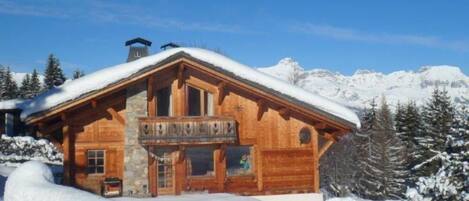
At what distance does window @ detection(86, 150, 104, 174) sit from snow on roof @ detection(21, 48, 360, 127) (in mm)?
2339

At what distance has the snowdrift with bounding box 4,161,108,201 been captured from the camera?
6304mm

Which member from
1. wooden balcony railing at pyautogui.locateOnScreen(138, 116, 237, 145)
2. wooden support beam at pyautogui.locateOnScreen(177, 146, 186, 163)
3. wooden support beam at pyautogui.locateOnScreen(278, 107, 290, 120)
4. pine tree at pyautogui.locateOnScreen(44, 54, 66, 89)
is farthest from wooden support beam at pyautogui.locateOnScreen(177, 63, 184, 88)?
pine tree at pyautogui.locateOnScreen(44, 54, 66, 89)

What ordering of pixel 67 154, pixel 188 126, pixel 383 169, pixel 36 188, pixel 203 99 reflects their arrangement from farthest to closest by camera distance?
pixel 383 169 < pixel 203 99 < pixel 188 126 < pixel 67 154 < pixel 36 188

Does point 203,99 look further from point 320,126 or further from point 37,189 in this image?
point 37,189

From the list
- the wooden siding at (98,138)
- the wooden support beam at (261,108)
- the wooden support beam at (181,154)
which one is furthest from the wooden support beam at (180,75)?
the wooden support beam at (261,108)

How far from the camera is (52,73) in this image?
68.9 m

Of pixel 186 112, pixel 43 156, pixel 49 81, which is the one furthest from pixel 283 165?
pixel 49 81

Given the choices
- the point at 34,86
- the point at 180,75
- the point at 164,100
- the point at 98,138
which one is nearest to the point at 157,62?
the point at 180,75

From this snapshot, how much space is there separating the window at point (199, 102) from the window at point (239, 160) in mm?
1581

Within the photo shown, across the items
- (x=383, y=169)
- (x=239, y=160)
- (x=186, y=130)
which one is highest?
(x=186, y=130)

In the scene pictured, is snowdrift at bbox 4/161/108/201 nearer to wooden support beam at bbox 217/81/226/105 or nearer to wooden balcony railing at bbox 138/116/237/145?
wooden balcony railing at bbox 138/116/237/145

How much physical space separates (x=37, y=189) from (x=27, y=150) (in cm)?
2671

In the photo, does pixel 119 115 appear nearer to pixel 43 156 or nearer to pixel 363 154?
pixel 43 156

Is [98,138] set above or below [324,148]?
above
